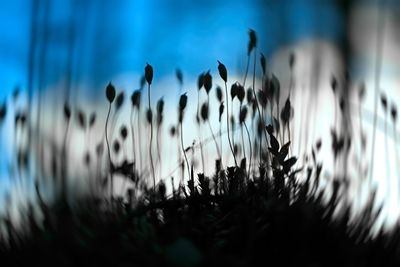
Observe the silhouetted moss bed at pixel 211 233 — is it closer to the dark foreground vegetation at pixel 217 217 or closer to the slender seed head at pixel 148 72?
the dark foreground vegetation at pixel 217 217

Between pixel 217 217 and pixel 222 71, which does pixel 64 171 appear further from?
pixel 222 71

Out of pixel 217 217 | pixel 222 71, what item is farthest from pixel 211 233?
pixel 222 71

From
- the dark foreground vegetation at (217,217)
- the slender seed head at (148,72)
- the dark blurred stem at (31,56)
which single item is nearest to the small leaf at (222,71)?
the dark foreground vegetation at (217,217)

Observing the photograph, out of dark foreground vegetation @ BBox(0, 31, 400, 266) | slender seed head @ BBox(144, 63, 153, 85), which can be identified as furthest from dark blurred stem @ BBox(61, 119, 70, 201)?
slender seed head @ BBox(144, 63, 153, 85)

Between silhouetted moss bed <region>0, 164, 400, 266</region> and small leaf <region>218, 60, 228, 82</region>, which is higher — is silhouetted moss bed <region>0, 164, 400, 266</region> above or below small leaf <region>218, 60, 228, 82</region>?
below

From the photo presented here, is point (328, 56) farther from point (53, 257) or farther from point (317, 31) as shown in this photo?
point (53, 257)

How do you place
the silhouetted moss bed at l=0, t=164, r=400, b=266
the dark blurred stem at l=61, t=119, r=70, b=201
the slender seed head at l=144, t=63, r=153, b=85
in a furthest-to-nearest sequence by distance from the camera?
the slender seed head at l=144, t=63, r=153, b=85
the dark blurred stem at l=61, t=119, r=70, b=201
the silhouetted moss bed at l=0, t=164, r=400, b=266

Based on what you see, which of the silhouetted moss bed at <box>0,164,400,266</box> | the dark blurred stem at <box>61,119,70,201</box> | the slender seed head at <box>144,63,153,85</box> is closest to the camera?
the silhouetted moss bed at <box>0,164,400,266</box>

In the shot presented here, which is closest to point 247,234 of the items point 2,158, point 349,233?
point 349,233

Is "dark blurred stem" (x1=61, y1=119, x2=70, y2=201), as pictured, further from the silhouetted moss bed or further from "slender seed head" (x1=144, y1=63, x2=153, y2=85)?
"slender seed head" (x1=144, y1=63, x2=153, y2=85)
